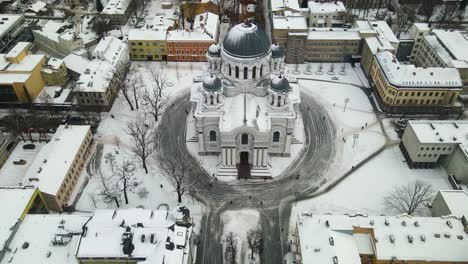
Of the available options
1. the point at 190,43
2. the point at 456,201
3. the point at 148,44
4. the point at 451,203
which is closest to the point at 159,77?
the point at 148,44

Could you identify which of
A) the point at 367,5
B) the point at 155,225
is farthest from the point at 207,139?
the point at 367,5

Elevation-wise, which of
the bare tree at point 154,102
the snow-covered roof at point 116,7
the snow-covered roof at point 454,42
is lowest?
the bare tree at point 154,102

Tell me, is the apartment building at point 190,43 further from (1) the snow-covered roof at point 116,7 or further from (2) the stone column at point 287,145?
(2) the stone column at point 287,145

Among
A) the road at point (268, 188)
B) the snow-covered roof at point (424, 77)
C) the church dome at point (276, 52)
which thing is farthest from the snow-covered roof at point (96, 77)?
the snow-covered roof at point (424, 77)

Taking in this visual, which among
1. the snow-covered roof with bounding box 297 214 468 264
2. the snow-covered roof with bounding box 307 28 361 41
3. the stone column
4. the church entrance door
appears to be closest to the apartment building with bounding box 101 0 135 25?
the snow-covered roof with bounding box 307 28 361 41

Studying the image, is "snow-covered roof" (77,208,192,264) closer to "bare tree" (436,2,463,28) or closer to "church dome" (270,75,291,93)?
"church dome" (270,75,291,93)

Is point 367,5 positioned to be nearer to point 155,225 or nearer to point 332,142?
point 332,142
